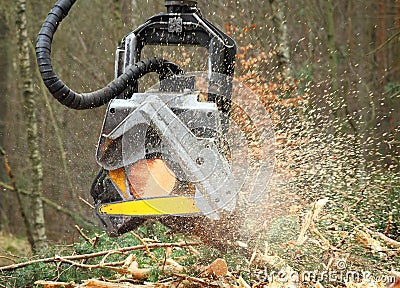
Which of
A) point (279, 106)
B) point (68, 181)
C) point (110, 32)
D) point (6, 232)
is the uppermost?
point (110, 32)

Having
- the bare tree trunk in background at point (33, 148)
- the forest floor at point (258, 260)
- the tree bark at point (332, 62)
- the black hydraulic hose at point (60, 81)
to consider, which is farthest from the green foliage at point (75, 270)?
the tree bark at point (332, 62)

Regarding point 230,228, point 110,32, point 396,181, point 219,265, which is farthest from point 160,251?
point 110,32

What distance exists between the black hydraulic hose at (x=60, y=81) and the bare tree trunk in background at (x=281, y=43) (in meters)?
3.67

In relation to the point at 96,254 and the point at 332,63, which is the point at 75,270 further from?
the point at 332,63

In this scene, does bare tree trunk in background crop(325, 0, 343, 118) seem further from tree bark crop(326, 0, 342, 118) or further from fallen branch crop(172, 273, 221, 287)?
fallen branch crop(172, 273, 221, 287)

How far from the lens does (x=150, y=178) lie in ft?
10.7

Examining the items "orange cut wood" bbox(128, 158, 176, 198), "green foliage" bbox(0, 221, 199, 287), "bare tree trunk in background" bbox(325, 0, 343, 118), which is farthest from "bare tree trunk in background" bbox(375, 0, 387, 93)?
"orange cut wood" bbox(128, 158, 176, 198)

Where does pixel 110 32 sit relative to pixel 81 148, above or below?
above

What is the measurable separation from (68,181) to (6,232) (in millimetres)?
3299

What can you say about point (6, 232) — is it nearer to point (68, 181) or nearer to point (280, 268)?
point (68, 181)

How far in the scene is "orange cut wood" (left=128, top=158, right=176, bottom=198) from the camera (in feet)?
10.7

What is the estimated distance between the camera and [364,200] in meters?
4.38

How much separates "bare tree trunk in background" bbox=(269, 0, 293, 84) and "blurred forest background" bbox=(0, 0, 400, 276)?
1 cm

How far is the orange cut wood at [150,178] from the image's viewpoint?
326cm
